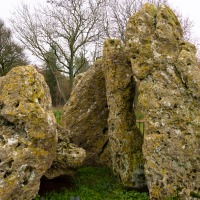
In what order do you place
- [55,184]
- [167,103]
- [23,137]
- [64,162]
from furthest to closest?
[55,184]
[64,162]
[167,103]
[23,137]

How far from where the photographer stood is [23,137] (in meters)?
5.87

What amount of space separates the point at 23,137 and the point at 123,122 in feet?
9.88

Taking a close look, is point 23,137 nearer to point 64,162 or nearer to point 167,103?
point 64,162


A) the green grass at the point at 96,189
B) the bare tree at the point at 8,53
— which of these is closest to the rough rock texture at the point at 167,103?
the green grass at the point at 96,189

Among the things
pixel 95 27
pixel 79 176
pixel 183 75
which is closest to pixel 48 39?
pixel 95 27

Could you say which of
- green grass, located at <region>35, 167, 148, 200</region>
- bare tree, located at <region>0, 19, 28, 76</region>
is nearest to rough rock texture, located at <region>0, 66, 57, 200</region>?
green grass, located at <region>35, 167, 148, 200</region>

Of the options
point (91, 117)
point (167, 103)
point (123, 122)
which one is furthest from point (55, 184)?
point (167, 103)

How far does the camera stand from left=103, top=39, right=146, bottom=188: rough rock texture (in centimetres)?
770

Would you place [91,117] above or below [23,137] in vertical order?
above

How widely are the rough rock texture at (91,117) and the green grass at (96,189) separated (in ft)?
3.06

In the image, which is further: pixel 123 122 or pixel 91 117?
pixel 91 117

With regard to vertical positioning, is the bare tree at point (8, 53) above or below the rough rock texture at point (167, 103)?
above

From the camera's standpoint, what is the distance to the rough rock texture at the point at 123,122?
7.70 meters

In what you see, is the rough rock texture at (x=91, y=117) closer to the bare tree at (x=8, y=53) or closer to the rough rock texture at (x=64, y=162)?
the rough rock texture at (x=64, y=162)
